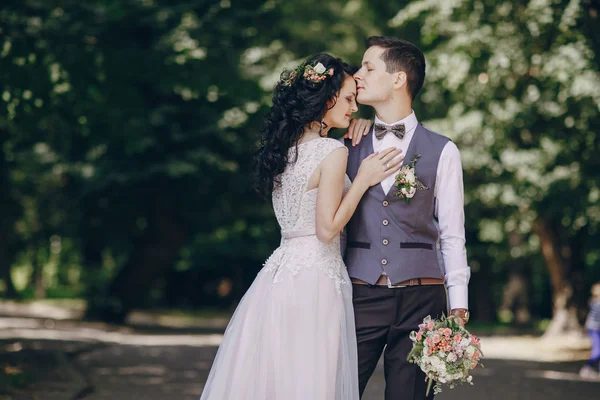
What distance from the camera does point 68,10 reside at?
12.2 meters

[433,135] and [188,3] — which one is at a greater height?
[188,3]

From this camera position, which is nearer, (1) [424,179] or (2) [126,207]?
(1) [424,179]

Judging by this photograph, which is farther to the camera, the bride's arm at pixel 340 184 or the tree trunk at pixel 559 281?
the tree trunk at pixel 559 281

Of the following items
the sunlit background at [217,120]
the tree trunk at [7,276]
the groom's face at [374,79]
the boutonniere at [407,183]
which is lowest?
the tree trunk at [7,276]

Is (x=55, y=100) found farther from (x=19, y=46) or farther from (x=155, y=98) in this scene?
(x=155, y=98)

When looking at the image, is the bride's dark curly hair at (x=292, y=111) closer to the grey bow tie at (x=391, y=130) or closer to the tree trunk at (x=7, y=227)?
the grey bow tie at (x=391, y=130)

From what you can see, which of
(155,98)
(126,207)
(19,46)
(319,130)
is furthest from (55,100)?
(126,207)

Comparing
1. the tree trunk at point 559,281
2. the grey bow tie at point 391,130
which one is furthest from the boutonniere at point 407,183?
the tree trunk at point 559,281

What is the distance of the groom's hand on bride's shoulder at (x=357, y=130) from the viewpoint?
5.20m

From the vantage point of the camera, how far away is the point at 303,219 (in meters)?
5.04

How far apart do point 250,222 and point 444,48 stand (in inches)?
408

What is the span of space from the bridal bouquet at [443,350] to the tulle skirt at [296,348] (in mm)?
378

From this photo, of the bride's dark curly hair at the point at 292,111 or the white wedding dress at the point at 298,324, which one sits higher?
the bride's dark curly hair at the point at 292,111

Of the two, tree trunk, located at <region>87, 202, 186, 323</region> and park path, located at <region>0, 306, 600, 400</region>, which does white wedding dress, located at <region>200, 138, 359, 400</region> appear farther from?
tree trunk, located at <region>87, 202, 186, 323</region>
